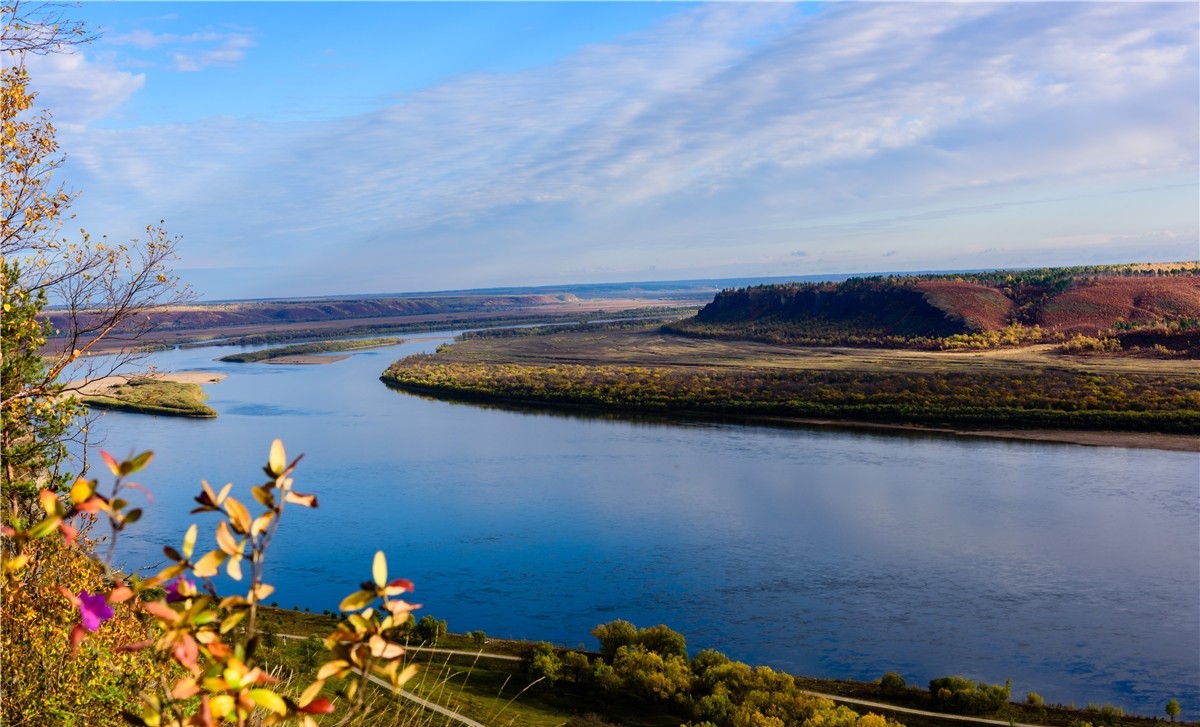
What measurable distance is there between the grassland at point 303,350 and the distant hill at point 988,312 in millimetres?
37115

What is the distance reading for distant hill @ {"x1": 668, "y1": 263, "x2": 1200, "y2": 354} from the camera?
69875mm

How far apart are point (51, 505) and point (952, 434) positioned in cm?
4243

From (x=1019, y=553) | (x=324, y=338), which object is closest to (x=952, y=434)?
(x=1019, y=553)

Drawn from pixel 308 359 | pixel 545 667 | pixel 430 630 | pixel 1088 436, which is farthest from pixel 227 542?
pixel 308 359

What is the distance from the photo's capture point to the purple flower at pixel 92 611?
202cm

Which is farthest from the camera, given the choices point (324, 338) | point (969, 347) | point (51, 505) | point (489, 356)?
point (324, 338)

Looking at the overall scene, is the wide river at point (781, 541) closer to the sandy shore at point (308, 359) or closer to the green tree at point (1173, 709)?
the green tree at point (1173, 709)

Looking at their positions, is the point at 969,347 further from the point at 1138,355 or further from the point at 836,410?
the point at 836,410

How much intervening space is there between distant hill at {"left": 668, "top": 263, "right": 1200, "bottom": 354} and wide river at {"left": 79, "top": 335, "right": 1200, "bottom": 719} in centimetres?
3614

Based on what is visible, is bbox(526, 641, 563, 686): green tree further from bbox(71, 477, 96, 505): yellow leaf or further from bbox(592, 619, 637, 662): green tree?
bbox(71, 477, 96, 505): yellow leaf

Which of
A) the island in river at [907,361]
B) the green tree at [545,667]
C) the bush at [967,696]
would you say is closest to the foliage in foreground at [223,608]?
the green tree at [545,667]

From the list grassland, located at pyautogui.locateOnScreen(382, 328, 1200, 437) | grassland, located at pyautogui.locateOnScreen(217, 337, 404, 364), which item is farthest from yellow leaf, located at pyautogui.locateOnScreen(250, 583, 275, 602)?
grassland, located at pyautogui.locateOnScreen(217, 337, 404, 364)

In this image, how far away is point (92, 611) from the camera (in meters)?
2.06

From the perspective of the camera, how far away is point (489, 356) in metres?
81.8
